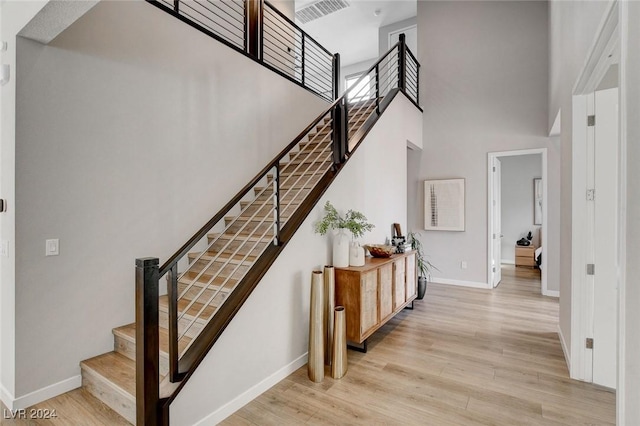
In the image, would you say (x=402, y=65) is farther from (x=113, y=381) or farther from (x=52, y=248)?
(x=113, y=381)

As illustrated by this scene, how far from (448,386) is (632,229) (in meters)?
1.85

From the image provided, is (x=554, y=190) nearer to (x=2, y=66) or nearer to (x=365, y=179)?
(x=365, y=179)

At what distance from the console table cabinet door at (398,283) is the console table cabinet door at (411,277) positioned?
0.16m

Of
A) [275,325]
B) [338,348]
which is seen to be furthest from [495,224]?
[275,325]

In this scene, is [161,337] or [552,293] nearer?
[161,337]

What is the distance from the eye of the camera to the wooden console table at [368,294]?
3.02 metres

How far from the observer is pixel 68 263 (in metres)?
2.45

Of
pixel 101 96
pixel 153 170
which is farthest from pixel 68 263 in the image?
pixel 101 96

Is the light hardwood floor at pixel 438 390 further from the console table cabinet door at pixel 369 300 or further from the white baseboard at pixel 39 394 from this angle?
the console table cabinet door at pixel 369 300

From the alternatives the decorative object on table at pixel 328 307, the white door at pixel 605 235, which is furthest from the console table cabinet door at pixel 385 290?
the white door at pixel 605 235

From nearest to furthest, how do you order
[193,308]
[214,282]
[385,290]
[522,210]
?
1. [193,308]
2. [214,282]
3. [385,290]
4. [522,210]

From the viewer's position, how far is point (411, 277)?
430 centimetres

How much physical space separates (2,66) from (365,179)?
3227 mm

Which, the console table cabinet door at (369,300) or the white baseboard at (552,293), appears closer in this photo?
the console table cabinet door at (369,300)
